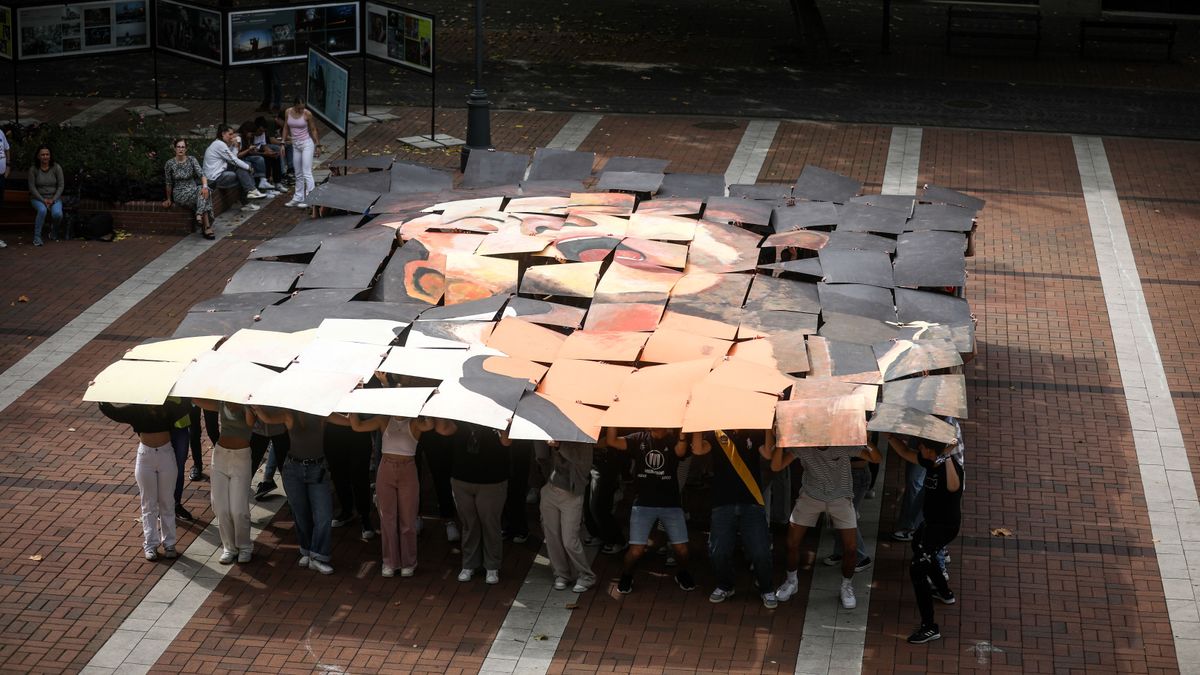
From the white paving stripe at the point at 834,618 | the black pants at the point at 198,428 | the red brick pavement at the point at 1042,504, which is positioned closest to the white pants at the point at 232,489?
the black pants at the point at 198,428

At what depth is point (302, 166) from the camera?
19.7 metres

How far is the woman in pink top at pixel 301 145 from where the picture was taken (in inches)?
772

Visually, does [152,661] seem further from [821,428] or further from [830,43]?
[830,43]

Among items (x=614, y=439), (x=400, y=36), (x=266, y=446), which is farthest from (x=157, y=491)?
(x=400, y=36)

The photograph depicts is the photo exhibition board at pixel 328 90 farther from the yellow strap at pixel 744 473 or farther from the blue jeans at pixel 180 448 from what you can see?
the yellow strap at pixel 744 473

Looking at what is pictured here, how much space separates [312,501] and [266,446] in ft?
4.73

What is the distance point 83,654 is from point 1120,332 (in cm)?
1134

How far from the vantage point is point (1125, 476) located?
12508 millimetres

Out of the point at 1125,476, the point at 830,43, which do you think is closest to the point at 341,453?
the point at 1125,476

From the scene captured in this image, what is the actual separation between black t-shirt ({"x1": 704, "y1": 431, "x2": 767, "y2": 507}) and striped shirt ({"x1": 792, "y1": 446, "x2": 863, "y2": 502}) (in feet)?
1.17

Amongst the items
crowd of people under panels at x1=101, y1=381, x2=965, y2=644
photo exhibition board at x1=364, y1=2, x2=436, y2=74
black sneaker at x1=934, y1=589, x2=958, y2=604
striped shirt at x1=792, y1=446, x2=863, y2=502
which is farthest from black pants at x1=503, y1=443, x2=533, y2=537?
photo exhibition board at x1=364, y1=2, x2=436, y2=74

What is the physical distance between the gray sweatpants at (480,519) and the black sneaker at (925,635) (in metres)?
3.18

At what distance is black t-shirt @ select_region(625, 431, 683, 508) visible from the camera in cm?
1035

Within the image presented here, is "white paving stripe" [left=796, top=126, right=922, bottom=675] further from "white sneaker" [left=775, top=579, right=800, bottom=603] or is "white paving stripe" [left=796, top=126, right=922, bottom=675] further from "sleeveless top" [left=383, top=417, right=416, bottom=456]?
"sleeveless top" [left=383, top=417, right=416, bottom=456]
